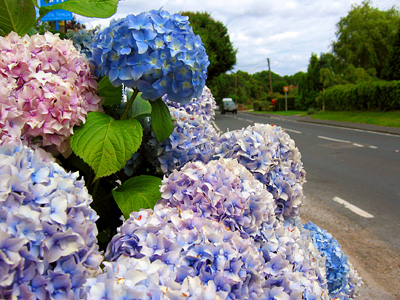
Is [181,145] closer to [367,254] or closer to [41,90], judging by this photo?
[41,90]

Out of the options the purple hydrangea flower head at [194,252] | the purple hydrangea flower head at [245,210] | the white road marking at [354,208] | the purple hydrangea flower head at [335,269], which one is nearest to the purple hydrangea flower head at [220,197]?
the purple hydrangea flower head at [245,210]

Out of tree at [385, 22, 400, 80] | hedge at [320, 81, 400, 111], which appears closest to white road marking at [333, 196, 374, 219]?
hedge at [320, 81, 400, 111]

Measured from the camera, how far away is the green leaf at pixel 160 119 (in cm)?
142

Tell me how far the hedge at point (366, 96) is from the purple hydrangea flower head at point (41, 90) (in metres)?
24.5

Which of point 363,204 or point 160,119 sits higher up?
point 160,119

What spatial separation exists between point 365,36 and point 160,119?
134 ft

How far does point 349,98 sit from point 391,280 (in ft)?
87.1

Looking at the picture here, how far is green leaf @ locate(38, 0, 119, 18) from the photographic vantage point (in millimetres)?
1297

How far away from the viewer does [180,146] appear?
1.71 m

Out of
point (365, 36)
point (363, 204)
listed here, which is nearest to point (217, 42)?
point (365, 36)

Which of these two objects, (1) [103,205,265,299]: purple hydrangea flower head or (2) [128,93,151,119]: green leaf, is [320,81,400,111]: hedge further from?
(1) [103,205,265,299]: purple hydrangea flower head

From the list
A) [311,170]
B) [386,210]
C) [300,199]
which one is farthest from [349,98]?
[300,199]

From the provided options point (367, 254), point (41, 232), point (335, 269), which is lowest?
point (367, 254)

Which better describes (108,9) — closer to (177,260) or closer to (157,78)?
(157,78)
